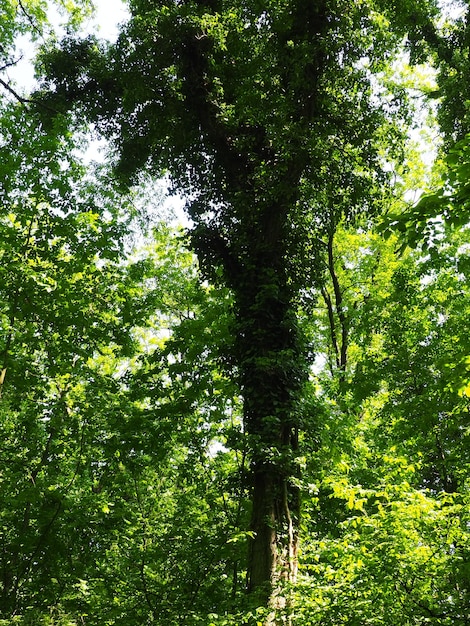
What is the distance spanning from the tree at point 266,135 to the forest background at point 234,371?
4 centimetres

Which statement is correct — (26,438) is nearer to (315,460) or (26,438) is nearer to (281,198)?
(315,460)

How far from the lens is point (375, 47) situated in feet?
25.8

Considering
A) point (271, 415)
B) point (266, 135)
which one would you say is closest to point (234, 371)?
point (271, 415)

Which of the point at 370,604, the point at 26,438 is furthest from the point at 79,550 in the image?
the point at 370,604

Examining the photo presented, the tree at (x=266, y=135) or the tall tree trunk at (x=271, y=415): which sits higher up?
the tree at (x=266, y=135)

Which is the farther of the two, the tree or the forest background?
the tree

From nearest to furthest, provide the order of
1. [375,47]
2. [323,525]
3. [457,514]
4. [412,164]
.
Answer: [457,514]
[375,47]
[323,525]
[412,164]

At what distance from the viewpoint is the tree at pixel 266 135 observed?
6.55 meters

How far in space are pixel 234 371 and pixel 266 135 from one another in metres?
3.68

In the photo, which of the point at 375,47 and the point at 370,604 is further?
the point at 375,47

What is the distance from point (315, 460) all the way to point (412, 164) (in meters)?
12.2

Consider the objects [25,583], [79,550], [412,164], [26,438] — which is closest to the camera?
[25,583]

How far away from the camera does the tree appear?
655 centimetres

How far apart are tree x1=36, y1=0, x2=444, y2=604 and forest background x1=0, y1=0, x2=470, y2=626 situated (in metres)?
0.04
